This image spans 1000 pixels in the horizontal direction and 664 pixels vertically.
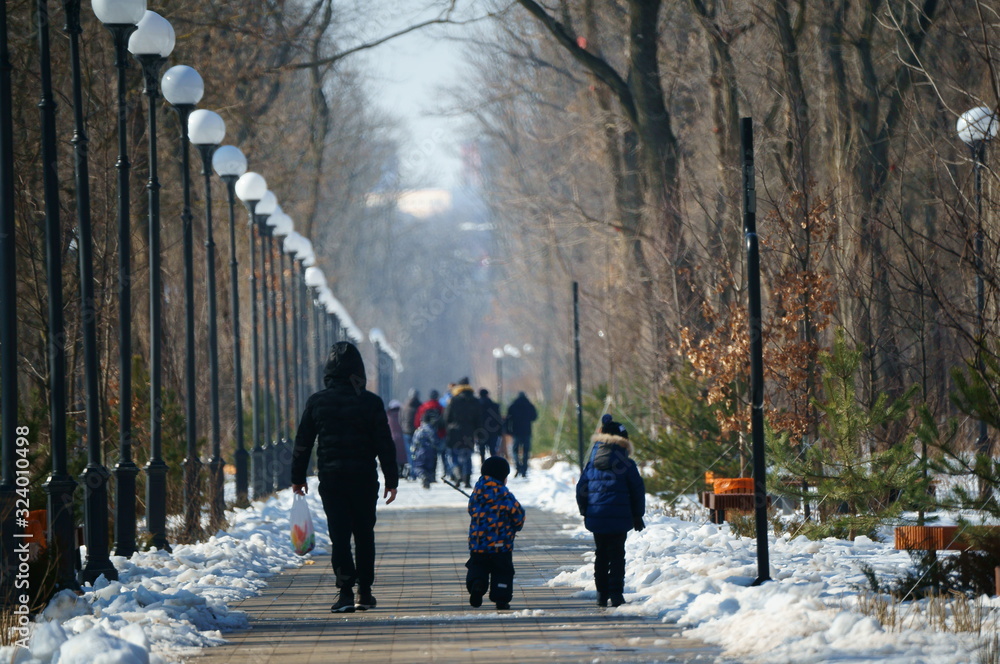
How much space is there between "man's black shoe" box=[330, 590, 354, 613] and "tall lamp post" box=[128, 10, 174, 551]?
4.25 metres

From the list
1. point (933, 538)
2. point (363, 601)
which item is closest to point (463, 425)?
point (363, 601)

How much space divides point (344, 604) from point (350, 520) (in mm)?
571

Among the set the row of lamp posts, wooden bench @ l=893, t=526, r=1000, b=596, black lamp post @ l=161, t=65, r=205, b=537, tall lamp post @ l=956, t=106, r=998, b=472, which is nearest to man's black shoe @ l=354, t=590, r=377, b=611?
the row of lamp posts

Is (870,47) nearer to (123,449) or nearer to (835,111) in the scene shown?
A: (835,111)

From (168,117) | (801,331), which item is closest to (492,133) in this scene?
(168,117)

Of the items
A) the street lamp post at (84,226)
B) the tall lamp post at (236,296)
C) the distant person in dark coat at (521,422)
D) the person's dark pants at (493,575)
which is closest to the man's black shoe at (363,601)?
the person's dark pants at (493,575)

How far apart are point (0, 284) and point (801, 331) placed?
9.70 m

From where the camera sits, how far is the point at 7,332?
974cm

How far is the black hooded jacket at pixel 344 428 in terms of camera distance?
1060 centimetres

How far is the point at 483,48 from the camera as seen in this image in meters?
35.5

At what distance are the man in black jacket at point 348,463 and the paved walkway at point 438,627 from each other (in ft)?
1.01

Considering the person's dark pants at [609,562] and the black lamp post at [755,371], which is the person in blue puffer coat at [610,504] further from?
the black lamp post at [755,371]

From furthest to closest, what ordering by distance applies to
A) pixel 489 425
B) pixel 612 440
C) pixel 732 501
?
pixel 489 425 < pixel 732 501 < pixel 612 440

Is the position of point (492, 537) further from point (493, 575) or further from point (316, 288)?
point (316, 288)
